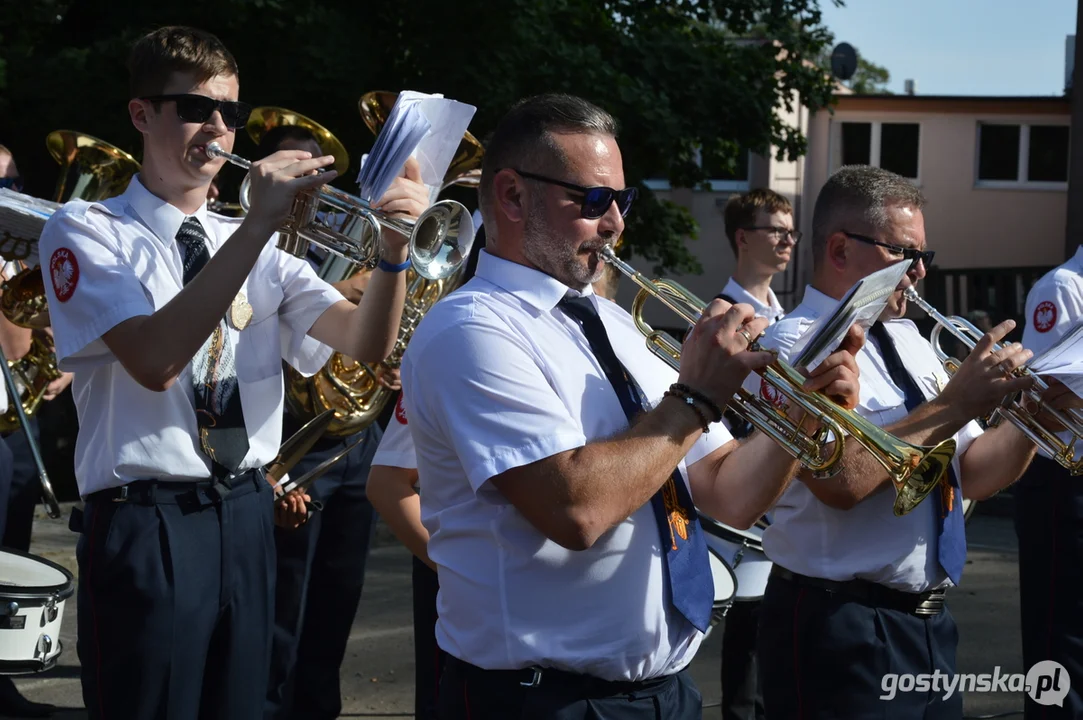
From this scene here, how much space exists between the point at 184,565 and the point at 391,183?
1096 mm

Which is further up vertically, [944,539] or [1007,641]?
[944,539]

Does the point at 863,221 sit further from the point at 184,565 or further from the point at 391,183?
the point at 184,565

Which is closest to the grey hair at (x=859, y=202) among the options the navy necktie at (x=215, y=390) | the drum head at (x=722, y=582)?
the drum head at (x=722, y=582)

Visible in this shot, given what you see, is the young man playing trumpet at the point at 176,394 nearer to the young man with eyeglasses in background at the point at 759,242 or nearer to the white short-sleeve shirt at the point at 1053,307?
the white short-sleeve shirt at the point at 1053,307

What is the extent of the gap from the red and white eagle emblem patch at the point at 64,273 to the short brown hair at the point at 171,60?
0.48 m

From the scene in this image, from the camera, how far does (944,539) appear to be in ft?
11.3

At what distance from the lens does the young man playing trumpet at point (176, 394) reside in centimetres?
308

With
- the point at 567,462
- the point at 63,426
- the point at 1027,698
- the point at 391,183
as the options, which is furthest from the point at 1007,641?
the point at 63,426

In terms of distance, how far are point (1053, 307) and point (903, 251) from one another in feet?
5.59

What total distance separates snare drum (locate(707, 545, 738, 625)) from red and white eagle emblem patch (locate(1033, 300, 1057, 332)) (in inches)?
64.1

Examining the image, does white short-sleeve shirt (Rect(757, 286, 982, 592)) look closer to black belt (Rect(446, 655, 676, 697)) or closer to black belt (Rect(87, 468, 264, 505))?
black belt (Rect(446, 655, 676, 697))

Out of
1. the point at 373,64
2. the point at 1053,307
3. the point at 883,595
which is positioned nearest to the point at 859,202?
the point at 883,595

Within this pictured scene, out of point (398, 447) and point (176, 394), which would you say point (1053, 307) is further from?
point (176, 394)

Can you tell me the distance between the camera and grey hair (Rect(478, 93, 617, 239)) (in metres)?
2.56
